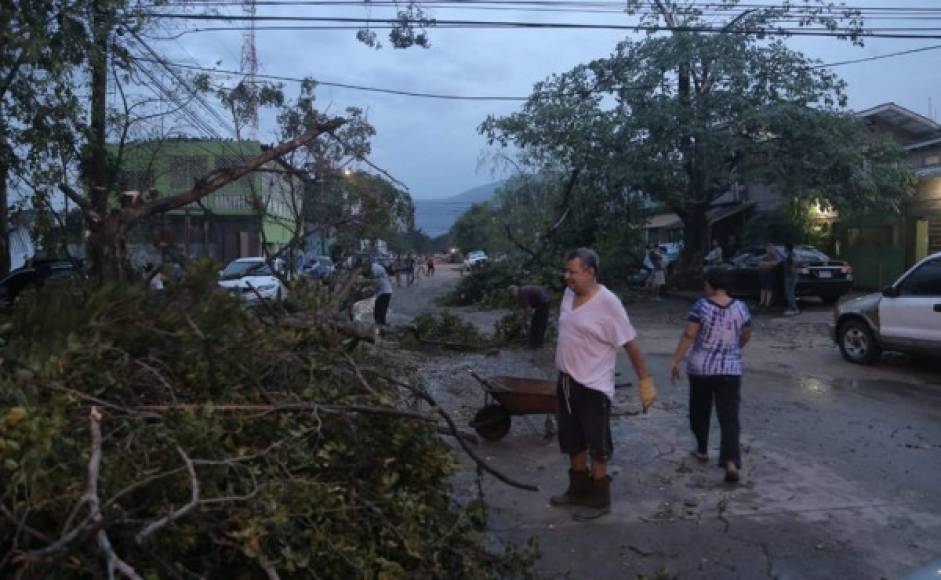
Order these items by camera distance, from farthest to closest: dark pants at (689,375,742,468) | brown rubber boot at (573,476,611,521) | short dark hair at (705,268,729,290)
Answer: short dark hair at (705,268,729,290) → dark pants at (689,375,742,468) → brown rubber boot at (573,476,611,521)

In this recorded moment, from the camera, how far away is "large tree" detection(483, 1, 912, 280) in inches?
678

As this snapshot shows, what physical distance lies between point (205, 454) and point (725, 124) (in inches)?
674

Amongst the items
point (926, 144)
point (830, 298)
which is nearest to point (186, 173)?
point (830, 298)

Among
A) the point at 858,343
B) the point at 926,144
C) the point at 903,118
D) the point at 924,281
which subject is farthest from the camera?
the point at 903,118

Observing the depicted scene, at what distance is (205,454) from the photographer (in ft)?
9.95

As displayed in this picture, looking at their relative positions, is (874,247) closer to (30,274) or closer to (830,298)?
(830,298)

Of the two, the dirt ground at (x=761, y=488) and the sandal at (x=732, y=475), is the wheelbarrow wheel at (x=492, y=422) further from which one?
the sandal at (x=732, y=475)

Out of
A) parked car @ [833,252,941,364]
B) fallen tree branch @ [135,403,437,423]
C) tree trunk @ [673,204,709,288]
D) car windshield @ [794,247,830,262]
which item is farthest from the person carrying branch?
tree trunk @ [673,204,709,288]

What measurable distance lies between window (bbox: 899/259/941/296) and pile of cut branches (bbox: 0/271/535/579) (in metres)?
7.83

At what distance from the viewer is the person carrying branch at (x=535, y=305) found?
428 inches

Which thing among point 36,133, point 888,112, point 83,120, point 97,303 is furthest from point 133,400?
point 888,112

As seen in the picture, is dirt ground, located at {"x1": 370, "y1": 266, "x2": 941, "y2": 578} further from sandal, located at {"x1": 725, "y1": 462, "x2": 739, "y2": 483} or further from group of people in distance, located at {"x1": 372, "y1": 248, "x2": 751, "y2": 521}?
group of people in distance, located at {"x1": 372, "y1": 248, "x2": 751, "y2": 521}

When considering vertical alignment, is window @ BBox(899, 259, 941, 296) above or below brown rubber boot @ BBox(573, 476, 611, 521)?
above

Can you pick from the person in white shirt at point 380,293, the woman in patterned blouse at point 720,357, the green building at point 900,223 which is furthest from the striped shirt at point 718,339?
the green building at point 900,223
